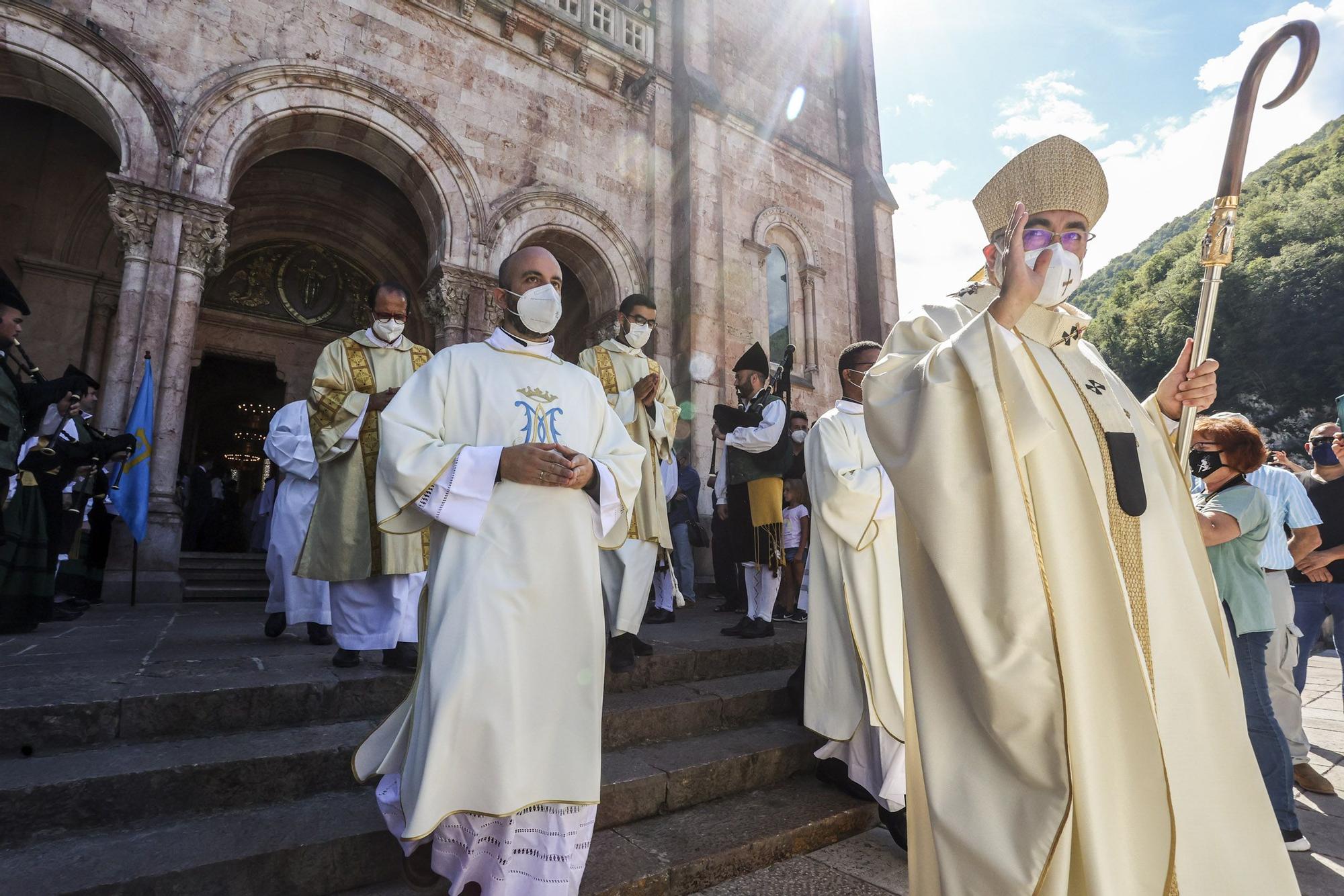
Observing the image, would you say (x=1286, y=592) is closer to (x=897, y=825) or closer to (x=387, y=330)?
(x=897, y=825)

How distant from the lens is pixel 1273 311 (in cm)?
3153

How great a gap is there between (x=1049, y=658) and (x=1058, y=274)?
0.96 metres

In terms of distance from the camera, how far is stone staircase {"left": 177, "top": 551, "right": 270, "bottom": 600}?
7184 mm

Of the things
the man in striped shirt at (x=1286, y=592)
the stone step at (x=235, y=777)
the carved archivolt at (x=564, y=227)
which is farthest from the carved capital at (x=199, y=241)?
the man in striped shirt at (x=1286, y=592)

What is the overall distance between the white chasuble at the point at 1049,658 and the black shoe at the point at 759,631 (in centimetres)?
307

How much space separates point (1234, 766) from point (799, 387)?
9.85m

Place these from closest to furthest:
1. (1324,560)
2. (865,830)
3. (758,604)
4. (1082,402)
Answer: (1082,402), (865,830), (1324,560), (758,604)

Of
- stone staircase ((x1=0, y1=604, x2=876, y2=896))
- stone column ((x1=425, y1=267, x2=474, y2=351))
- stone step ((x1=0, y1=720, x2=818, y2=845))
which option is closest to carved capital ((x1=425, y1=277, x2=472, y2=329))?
stone column ((x1=425, y1=267, x2=474, y2=351))

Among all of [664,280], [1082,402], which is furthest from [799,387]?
[1082,402]

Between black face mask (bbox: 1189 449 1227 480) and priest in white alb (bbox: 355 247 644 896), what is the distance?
121 inches

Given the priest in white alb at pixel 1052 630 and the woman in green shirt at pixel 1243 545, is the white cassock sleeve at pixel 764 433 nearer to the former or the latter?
the woman in green shirt at pixel 1243 545

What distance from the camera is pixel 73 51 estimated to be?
6.44 metres

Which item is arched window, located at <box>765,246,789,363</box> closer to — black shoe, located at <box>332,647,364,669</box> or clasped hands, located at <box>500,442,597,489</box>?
black shoe, located at <box>332,647,364,669</box>

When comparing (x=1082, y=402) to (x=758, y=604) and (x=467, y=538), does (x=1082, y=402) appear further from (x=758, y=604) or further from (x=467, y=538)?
(x=758, y=604)
